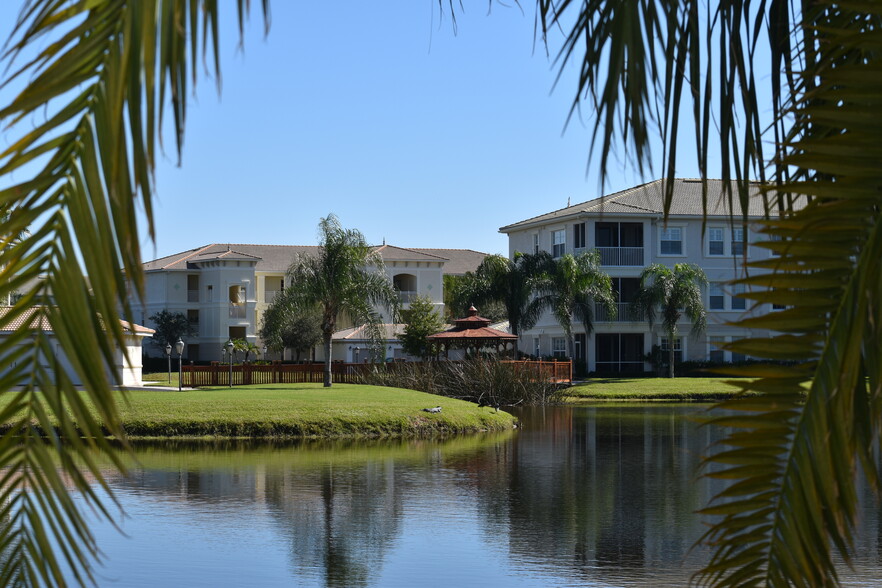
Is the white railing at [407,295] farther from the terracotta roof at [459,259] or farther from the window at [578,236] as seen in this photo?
the window at [578,236]

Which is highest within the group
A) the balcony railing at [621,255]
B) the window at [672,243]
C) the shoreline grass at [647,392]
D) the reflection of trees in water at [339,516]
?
the window at [672,243]

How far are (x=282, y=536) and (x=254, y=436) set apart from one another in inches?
434

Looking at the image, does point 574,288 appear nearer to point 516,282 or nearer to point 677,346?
point 516,282

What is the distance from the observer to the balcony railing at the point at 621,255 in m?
53.4

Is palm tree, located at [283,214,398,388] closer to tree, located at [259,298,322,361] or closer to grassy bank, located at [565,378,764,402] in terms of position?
grassy bank, located at [565,378,764,402]

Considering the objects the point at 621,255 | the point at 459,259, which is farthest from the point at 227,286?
the point at 621,255

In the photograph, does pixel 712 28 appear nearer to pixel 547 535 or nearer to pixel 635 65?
pixel 635 65

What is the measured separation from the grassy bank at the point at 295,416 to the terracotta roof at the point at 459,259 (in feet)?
177

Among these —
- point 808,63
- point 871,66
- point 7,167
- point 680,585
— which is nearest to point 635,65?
point 871,66

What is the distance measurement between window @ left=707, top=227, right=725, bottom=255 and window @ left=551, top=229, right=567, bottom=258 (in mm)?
7004

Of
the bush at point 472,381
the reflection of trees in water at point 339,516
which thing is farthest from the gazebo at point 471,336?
the reflection of trees in water at point 339,516

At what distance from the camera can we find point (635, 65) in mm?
2080

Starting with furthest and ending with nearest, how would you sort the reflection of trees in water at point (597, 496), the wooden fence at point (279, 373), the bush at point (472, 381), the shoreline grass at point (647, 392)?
the shoreline grass at point (647, 392) → the wooden fence at point (279, 373) → the bush at point (472, 381) → the reflection of trees in water at point (597, 496)

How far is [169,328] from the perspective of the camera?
68938mm
